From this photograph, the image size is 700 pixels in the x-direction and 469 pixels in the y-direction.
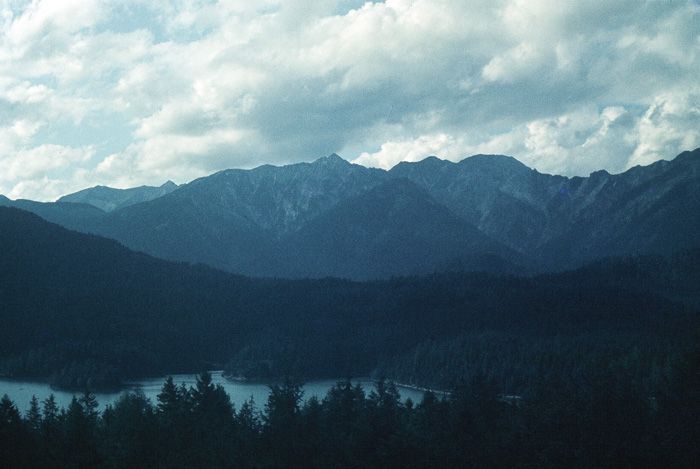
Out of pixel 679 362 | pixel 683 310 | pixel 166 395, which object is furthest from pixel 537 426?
pixel 683 310

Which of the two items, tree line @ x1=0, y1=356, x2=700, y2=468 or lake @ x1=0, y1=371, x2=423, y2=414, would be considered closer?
tree line @ x1=0, y1=356, x2=700, y2=468

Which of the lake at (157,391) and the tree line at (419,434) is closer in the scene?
the tree line at (419,434)

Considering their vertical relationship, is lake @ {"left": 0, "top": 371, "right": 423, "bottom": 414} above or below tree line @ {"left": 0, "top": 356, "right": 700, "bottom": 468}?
below

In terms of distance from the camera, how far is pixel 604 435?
43.4 m

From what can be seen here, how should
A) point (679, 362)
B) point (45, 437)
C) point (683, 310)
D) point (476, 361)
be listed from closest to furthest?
point (679, 362) → point (45, 437) → point (476, 361) → point (683, 310)

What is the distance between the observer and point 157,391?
145 meters

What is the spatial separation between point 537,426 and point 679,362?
12.3 metres

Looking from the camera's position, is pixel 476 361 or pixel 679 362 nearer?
pixel 679 362

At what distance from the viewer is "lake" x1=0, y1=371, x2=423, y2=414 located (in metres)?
132

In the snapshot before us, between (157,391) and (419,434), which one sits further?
(157,391)

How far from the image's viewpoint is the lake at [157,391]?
434 feet

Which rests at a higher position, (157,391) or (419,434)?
(419,434)

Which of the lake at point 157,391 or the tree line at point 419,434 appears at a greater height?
the tree line at point 419,434

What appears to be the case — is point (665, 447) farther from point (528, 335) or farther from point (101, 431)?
point (528, 335)
